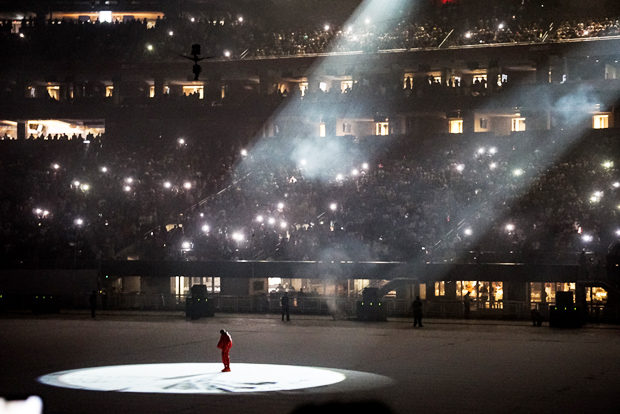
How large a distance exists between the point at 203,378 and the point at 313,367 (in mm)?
3039

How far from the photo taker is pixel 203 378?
56.2ft

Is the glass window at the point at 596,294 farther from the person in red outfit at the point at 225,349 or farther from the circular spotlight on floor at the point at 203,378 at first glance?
the person in red outfit at the point at 225,349

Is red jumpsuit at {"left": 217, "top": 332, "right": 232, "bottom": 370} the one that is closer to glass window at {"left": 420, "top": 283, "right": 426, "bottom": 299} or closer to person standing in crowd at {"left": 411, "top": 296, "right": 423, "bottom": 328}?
person standing in crowd at {"left": 411, "top": 296, "right": 423, "bottom": 328}

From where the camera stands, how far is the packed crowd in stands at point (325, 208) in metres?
35.7

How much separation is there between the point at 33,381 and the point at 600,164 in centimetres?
3479

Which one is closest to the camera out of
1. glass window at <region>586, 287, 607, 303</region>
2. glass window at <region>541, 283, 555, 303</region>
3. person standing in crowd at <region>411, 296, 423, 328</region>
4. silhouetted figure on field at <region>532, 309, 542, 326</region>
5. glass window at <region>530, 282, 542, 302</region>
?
person standing in crowd at <region>411, 296, 423, 328</region>

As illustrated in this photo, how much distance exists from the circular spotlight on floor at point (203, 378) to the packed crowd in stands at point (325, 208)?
17.4 m

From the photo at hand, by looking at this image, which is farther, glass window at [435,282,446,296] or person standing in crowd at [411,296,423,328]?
glass window at [435,282,446,296]

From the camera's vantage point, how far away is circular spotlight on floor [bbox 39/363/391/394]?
15758 mm

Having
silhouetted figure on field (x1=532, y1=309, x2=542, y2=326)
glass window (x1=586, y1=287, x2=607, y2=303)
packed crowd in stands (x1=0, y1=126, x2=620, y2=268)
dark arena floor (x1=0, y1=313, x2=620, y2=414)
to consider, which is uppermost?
packed crowd in stands (x1=0, y1=126, x2=620, y2=268)

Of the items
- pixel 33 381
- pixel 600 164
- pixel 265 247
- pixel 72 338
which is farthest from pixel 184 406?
pixel 600 164

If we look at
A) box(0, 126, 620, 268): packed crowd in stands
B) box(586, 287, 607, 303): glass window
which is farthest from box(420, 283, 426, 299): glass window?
box(586, 287, 607, 303): glass window

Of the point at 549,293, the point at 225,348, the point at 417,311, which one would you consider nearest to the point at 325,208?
the point at 549,293

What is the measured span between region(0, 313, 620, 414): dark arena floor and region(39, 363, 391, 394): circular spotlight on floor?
42 millimetres
